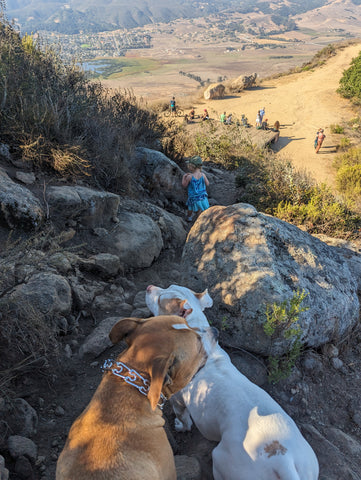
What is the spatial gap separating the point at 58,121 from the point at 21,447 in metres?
4.50

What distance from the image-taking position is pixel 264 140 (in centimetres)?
1602

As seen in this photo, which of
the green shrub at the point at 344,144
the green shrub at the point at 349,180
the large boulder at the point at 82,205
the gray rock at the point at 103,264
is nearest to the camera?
the gray rock at the point at 103,264

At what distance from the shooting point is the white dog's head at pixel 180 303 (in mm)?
2619

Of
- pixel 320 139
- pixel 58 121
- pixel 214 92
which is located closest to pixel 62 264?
pixel 58 121

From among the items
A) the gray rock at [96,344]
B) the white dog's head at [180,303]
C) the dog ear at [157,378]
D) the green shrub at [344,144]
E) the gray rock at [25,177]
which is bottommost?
the green shrub at [344,144]

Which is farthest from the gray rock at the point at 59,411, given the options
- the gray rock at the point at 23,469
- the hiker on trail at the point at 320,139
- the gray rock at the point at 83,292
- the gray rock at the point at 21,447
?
the hiker on trail at the point at 320,139

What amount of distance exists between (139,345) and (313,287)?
242 centimetres

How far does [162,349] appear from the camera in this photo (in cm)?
183

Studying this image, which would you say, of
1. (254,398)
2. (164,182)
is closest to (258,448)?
(254,398)

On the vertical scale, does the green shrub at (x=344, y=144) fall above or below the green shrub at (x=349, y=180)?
below

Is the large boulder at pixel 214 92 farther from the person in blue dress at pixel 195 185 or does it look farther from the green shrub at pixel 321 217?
the green shrub at pixel 321 217

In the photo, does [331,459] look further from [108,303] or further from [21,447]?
[108,303]

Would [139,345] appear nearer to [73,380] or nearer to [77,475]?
[77,475]

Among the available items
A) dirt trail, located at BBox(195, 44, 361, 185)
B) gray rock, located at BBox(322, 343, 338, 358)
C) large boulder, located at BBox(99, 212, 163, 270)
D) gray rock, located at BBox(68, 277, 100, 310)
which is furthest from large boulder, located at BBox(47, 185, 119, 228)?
dirt trail, located at BBox(195, 44, 361, 185)
